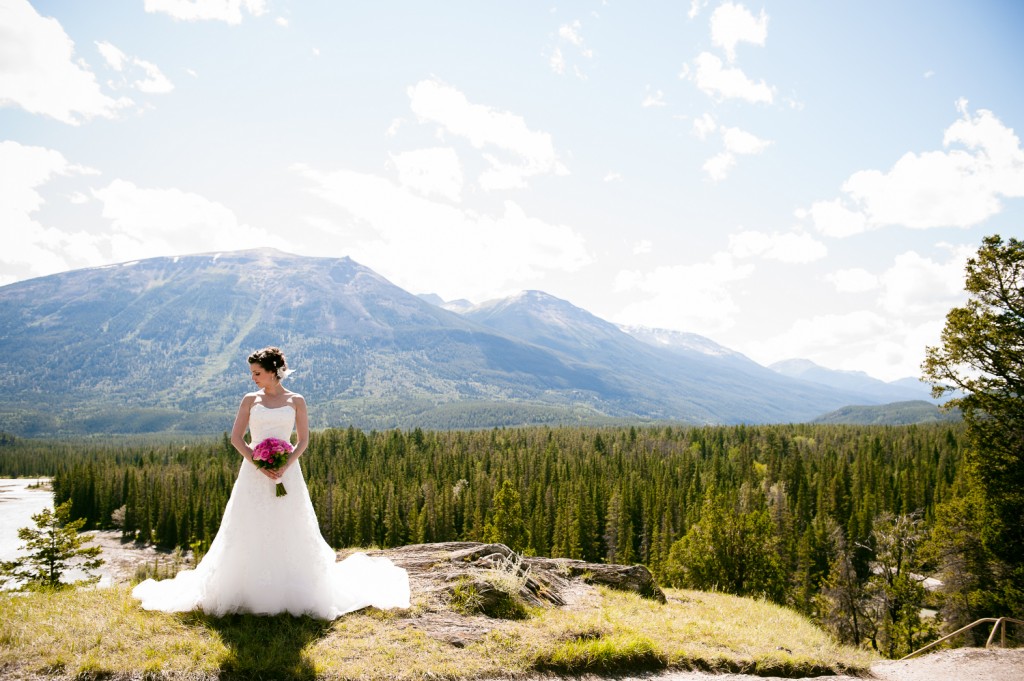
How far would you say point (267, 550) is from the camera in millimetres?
9312

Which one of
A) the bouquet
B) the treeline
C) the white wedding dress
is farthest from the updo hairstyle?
the treeline

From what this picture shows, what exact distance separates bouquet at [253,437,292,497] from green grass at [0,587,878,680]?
2455 mm

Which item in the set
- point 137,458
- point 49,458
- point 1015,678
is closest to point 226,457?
point 137,458

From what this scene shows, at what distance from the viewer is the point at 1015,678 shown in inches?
420

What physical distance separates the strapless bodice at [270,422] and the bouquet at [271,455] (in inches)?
8.8

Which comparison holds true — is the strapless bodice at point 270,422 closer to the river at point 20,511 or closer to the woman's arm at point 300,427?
the woman's arm at point 300,427

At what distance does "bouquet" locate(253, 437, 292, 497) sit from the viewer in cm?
938

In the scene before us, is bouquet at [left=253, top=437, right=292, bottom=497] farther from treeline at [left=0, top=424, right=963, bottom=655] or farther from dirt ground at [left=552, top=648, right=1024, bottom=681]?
treeline at [left=0, top=424, right=963, bottom=655]

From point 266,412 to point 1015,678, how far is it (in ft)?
50.6

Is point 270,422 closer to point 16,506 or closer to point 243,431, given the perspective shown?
point 243,431

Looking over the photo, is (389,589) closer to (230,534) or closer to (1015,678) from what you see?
(230,534)

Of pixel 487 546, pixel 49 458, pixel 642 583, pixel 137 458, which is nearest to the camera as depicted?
pixel 487 546

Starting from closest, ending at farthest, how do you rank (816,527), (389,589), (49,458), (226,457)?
(389,589), (816,527), (226,457), (49,458)

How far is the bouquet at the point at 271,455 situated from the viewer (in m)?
9.38
